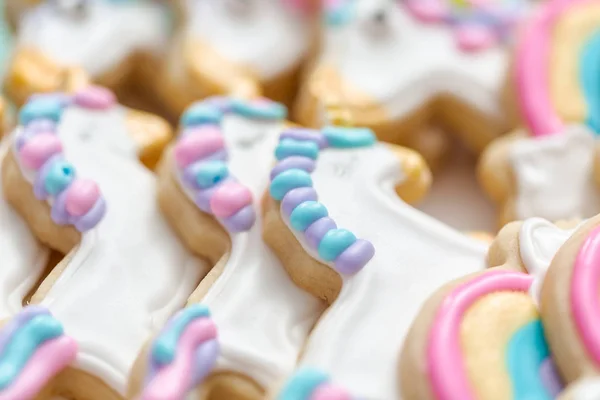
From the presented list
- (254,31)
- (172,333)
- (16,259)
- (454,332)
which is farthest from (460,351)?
(254,31)

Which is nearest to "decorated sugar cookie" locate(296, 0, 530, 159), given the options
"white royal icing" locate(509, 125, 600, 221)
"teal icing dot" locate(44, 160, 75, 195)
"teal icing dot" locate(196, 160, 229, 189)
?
"white royal icing" locate(509, 125, 600, 221)

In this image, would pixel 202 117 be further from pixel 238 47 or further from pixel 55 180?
pixel 238 47

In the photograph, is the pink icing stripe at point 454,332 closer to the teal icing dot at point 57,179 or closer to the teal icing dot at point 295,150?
the teal icing dot at point 295,150

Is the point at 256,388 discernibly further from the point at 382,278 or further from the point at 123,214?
the point at 123,214

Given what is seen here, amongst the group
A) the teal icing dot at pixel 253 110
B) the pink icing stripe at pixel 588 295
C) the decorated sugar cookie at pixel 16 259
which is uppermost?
the pink icing stripe at pixel 588 295

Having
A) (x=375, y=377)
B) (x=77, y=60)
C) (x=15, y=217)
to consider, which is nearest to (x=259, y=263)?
(x=375, y=377)

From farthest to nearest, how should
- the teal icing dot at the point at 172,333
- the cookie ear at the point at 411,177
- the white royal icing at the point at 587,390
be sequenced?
the cookie ear at the point at 411,177 < the teal icing dot at the point at 172,333 < the white royal icing at the point at 587,390

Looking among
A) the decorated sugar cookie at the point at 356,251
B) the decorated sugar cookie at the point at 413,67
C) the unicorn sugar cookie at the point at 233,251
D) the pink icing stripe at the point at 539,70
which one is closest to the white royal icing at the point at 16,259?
the unicorn sugar cookie at the point at 233,251

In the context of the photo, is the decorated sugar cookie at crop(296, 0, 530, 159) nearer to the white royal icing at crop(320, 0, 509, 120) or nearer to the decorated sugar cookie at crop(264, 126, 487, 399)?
the white royal icing at crop(320, 0, 509, 120)

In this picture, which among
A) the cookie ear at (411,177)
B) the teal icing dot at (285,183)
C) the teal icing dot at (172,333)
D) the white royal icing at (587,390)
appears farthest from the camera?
the cookie ear at (411,177)
